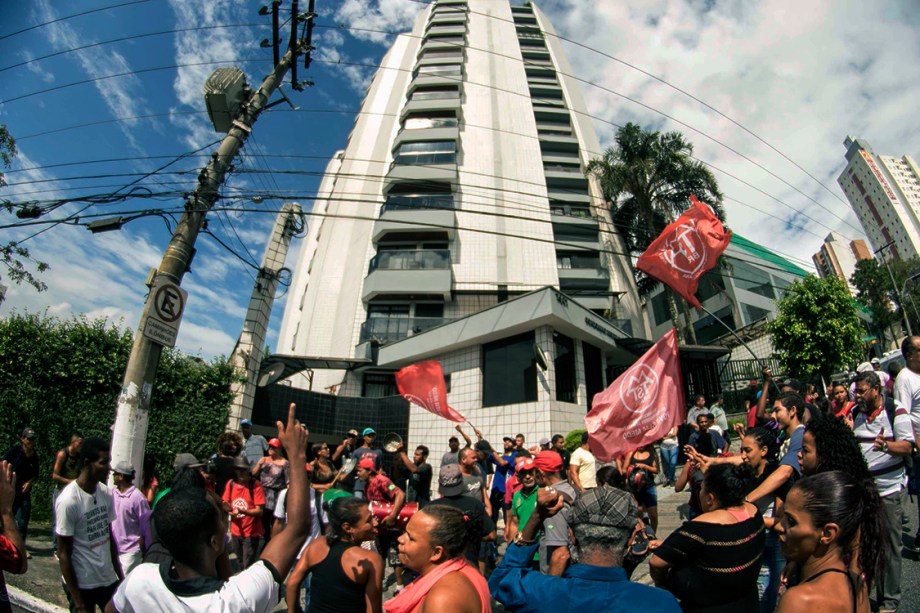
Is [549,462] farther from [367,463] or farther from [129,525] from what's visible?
[129,525]

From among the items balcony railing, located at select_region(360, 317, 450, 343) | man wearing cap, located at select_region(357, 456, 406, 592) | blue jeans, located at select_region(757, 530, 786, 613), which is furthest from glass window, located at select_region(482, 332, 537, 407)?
blue jeans, located at select_region(757, 530, 786, 613)

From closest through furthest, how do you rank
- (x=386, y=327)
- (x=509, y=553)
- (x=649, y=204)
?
1. (x=509, y=553)
2. (x=386, y=327)
3. (x=649, y=204)

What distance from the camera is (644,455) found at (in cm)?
718

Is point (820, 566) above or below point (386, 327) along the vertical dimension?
below

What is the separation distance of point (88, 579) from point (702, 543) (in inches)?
Result: 168

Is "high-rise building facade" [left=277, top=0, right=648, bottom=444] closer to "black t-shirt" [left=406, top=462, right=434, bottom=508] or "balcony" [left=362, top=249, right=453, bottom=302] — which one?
"balcony" [left=362, top=249, right=453, bottom=302]

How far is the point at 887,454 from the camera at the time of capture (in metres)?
3.95

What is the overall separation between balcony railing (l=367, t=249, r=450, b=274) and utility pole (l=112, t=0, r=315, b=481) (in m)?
12.8

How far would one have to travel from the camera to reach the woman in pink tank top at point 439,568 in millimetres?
2006

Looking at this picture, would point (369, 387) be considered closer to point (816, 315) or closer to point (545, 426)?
point (545, 426)

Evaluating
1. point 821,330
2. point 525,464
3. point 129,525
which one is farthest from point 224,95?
point 821,330

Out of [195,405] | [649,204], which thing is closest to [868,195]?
[649,204]

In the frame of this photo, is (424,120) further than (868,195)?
No

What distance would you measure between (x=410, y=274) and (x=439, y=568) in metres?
20.3
